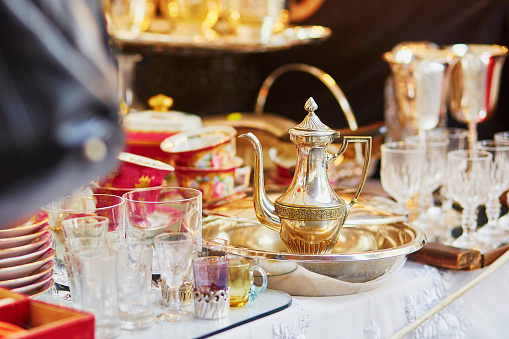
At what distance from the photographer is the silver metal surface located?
2.67 ft

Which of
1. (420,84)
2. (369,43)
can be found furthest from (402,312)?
(369,43)

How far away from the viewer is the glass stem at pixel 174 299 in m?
0.72

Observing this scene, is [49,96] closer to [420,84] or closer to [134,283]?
[134,283]

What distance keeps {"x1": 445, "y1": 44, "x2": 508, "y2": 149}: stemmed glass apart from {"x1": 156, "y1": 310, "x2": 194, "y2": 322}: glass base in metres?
0.97

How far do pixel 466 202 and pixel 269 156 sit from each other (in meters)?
0.51

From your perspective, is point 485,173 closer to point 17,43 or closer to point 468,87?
point 468,87

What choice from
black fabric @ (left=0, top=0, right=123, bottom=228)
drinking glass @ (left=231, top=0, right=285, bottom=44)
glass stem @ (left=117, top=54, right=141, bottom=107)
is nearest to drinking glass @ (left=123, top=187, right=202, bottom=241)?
black fabric @ (left=0, top=0, right=123, bottom=228)

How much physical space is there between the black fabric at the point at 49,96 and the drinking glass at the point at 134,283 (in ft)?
1.16

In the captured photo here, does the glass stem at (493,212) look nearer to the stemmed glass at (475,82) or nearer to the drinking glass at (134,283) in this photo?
the stemmed glass at (475,82)

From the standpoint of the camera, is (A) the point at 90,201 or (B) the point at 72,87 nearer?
(B) the point at 72,87

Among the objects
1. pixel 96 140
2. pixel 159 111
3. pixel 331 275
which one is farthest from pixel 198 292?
pixel 159 111

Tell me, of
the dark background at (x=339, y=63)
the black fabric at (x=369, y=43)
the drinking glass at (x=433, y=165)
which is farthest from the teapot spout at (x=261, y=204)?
the black fabric at (x=369, y=43)

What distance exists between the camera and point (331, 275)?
2.70 feet

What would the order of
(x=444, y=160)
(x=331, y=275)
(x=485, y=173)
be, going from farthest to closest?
(x=444, y=160)
(x=485, y=173)
(x=331, y=275)
